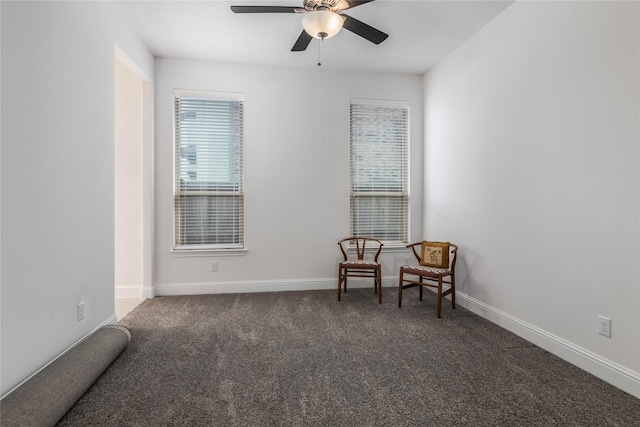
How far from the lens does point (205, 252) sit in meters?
3.87

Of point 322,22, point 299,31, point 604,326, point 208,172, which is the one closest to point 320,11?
point 322,22

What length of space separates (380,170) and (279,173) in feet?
4.61

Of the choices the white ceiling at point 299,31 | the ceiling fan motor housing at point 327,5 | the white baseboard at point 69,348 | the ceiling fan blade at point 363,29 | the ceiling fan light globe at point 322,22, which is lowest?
the white baseboard at point 69,348

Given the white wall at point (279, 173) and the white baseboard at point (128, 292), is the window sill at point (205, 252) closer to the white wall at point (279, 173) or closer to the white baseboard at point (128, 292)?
the white wall at point (279, 173)

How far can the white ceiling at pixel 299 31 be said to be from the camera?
278 centimetres

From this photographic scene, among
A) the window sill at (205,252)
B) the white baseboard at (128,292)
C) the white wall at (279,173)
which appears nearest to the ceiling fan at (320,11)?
the white wall at (279,173)

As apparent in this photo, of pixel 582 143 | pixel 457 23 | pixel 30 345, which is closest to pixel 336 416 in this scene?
pixel 30 345

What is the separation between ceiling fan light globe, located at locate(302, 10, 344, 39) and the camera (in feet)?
7.24

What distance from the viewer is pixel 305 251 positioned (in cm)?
409

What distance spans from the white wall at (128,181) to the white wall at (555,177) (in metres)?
3.78

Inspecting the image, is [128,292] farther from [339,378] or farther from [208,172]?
[339,378]

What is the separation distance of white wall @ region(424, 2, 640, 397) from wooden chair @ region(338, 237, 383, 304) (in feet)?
3.21

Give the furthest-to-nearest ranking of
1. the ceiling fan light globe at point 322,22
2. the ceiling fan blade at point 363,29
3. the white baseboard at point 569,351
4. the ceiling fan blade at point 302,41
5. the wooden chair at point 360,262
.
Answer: the wooden chair at point 360,262
the ceiling fan blade at point 302,41
the ceiling fan blade at point 363,29
the ceiling fan light globe at point 322,22
the white baseboard at point 569,351

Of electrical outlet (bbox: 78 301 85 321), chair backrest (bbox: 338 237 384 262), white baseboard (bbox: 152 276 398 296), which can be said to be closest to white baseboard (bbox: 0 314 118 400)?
electrical outlet (bbox: 78 301 85 321)
